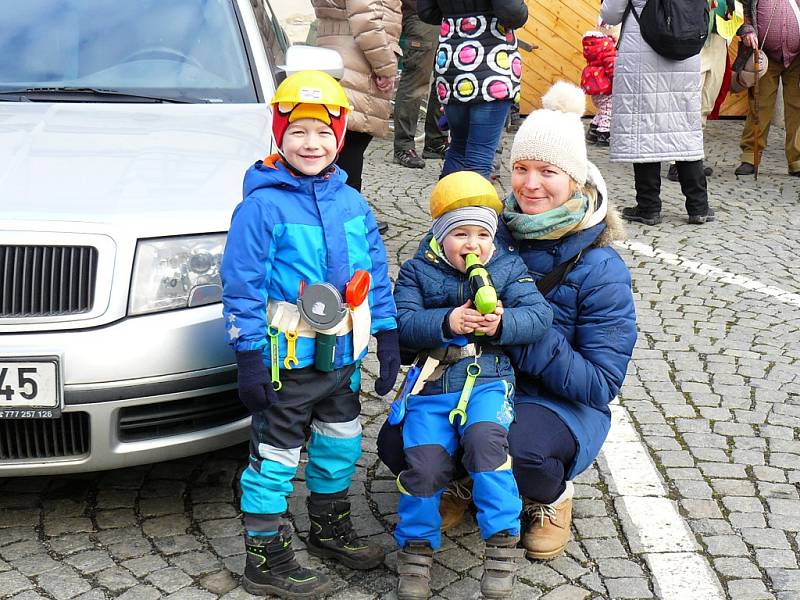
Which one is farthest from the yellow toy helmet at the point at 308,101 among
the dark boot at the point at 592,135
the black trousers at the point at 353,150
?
the dark boot at the point at 592,135

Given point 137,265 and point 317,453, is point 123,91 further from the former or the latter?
point 317,453

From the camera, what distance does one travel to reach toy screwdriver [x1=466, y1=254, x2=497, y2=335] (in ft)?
10.1

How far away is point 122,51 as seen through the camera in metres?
4.36

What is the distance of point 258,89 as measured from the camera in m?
4.35

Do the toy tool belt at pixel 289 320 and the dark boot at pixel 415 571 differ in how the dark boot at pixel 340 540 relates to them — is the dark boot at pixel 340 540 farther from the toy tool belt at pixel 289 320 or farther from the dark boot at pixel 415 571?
the toy tool belt at pixel 289 320

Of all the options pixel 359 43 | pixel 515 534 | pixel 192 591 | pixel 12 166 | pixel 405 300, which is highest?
pixel 359 43

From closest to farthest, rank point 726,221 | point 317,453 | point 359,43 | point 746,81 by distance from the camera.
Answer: point 317,453
point 359,43
point 726,221
point 746,81

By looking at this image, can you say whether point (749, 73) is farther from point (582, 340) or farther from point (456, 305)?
Answer: point (456, 305)

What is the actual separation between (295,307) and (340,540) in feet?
2.55

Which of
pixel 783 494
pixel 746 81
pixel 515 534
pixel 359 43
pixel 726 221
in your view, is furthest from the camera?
pixel 746 81

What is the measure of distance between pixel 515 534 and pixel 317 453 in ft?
2.12

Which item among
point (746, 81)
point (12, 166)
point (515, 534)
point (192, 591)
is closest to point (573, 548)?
point (515, 534)

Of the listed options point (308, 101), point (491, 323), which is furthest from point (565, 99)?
point (308, 101)

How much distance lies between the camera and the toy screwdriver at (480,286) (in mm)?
3064
